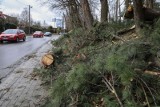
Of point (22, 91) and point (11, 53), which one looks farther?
point (11, 53)

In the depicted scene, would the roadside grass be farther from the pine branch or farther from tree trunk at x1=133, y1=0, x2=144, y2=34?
tree trunk at x1=133, y1=0, x2=144, y2=34

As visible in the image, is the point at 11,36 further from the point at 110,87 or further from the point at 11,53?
the point at 110,87

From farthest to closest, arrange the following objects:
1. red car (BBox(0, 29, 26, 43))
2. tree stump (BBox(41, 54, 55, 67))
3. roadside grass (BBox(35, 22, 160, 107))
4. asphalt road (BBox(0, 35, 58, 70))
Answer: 1. red car (BBox(0, 29, 26, 43))
2. asphalt road (BBox(0, 35, 58, 70))
3. tree stump (BBox(41, 54, 55, 67))
4. roadside grass (BBox(35, 22, 160, 107))

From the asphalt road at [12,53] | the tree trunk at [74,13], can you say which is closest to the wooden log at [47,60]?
the asphalt road at [12,53]

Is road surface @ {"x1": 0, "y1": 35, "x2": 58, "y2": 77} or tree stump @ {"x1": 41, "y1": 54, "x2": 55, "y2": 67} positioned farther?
Answer: road surface @ {"x1": 0, "y1": 35, "x2": 58, "y2": 77}

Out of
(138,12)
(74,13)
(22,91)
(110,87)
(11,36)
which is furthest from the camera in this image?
(11,36)

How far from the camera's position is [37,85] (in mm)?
8297

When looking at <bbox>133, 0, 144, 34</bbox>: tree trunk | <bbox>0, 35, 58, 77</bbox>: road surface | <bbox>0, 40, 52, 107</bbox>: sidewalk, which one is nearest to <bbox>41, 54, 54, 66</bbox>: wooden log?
<bbox>0, 40, 52, 107</bbox>: sidewalk

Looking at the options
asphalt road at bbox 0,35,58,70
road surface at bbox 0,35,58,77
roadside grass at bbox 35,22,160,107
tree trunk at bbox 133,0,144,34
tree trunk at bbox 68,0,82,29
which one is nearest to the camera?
roadside grass at bbox 35,22,160,107

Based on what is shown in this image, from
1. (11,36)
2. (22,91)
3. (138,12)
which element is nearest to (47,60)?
(22,91)

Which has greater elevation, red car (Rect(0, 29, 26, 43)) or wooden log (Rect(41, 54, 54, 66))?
red car (Rect(0, 29, 26, 43))

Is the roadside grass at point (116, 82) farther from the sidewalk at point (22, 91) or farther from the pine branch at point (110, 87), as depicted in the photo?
the sidewalk at point (22, 91)

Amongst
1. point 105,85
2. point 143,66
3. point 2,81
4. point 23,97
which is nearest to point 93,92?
point 105,85

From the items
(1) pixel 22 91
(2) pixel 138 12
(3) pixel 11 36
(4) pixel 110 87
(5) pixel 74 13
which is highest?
(5) pixel 74 13
